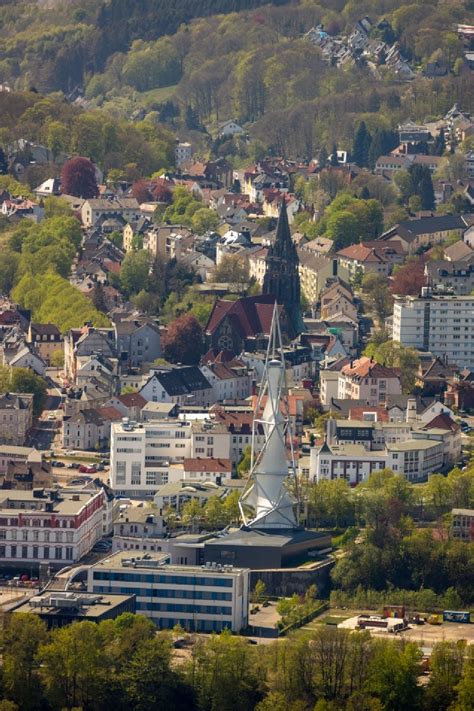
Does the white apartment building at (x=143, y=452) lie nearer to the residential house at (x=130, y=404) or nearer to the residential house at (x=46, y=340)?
the residential house at (x=130, y=404)

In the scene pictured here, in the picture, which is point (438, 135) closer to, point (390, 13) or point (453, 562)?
point (390, 13)

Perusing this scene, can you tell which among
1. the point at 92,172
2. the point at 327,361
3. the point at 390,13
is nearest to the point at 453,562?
the point at 327,361

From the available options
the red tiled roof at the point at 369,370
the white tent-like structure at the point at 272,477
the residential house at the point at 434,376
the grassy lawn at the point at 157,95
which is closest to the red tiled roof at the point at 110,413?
the red tiled roof at the point at 369,370

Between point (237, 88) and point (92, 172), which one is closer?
point (92, 172)

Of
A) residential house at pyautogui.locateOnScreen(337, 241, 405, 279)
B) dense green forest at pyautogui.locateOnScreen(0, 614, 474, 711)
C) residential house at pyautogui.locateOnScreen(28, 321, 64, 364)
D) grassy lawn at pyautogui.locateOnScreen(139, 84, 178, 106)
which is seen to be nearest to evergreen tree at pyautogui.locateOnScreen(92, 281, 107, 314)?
residential house at pyautogui.locateOnScreen(28, 321, 64, 364)

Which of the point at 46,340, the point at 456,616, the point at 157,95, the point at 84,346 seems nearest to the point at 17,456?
the point at 84,346

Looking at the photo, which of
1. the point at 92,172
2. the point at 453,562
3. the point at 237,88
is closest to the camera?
the point at 453,562

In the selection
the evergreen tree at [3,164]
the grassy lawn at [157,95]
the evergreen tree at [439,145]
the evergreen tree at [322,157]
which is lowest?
the evergreen tree at [3,164]
